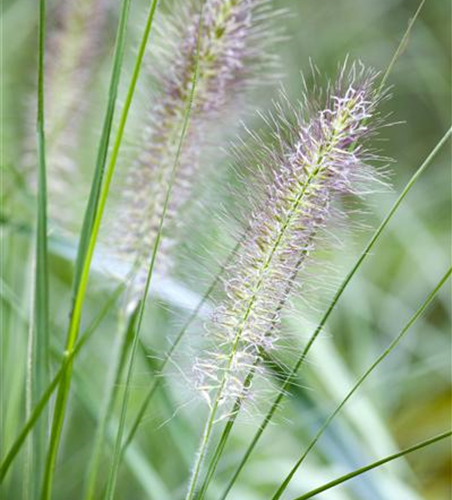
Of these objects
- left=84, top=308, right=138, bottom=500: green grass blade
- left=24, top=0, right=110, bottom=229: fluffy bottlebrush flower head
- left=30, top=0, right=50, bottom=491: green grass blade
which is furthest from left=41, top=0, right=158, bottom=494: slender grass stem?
left=24, top=0, right=110, bottom=229: fluffy bottlebrush flower head

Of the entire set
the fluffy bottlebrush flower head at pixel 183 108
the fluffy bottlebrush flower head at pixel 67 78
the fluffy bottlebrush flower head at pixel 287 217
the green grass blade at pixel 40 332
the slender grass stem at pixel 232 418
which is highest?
the fluffy bottlebrush flower head at pixel 67 78

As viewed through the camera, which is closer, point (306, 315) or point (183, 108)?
point (306, 315)

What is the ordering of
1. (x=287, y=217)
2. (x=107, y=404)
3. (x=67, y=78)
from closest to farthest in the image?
→ (x=287, y=217) → (x=107, y=404) → (x=67, y=78)

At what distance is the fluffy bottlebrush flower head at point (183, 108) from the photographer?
67cm

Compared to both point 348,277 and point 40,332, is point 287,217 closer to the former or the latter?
point 348,277

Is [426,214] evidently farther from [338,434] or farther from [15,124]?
[338,434]

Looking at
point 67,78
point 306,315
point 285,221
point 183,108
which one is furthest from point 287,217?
point 67,78

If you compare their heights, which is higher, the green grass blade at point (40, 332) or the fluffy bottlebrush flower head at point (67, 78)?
the fluffy bottlebrush flower head at point (67, 78)

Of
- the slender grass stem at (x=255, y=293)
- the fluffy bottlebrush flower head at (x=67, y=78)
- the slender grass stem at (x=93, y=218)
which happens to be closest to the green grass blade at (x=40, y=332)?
the slender grass stem at (x=93, y=218)

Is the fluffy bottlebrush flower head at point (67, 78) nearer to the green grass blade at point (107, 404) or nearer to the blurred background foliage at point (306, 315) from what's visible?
the blurred background foliage at point (306, 315)

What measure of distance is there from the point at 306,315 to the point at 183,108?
0.22 m

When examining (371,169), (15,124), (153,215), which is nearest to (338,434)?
(153,215)

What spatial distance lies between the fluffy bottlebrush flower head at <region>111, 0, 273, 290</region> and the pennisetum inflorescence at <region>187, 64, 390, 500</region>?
0.16 meters

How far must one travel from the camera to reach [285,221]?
485 millimetres
